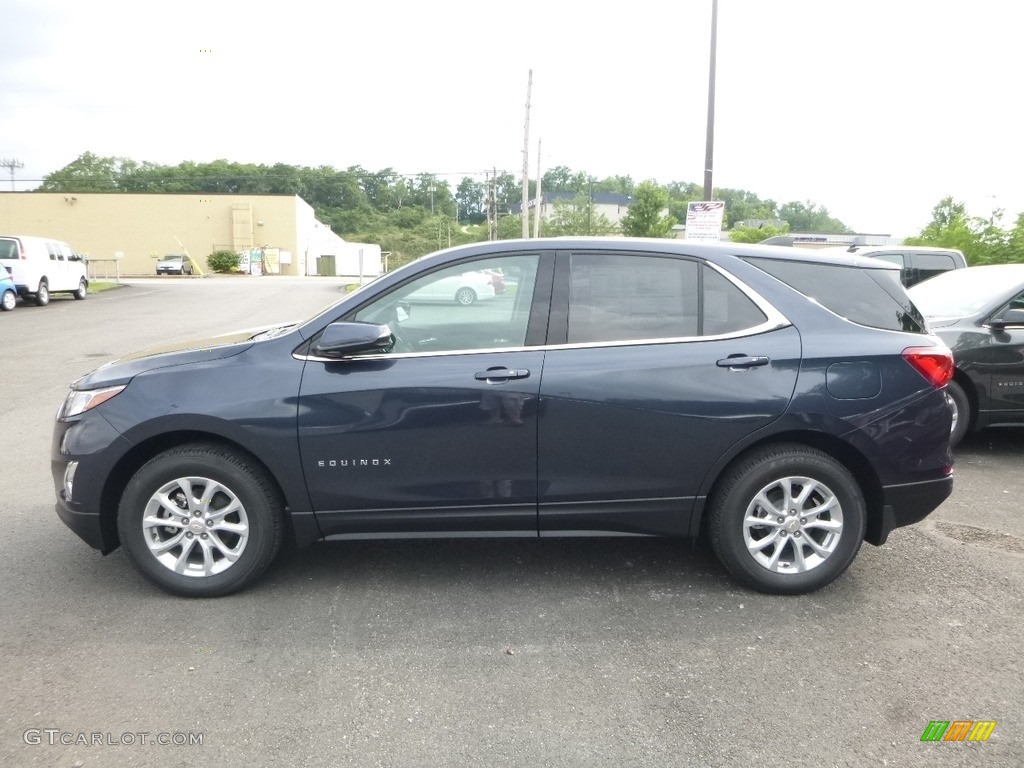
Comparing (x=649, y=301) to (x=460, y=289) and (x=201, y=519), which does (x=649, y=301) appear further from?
(x=201, y=519)

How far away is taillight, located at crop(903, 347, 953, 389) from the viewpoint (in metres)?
4.13

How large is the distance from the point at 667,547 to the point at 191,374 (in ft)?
9.25

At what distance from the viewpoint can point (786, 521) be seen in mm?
4129

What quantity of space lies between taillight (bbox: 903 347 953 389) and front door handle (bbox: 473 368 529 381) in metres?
1.94

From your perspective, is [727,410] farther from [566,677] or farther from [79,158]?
[79,158]

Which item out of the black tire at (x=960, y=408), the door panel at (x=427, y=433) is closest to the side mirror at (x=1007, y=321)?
the black tire at (x=960, y=408)

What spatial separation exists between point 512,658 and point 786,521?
1577 millimetres

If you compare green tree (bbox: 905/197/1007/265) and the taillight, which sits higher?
green tree (bbox: 905/197/1007/265)

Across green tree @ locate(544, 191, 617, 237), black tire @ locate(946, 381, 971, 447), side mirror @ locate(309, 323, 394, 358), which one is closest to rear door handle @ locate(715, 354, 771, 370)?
side mirror @ locate(309, 323, 394, 358)

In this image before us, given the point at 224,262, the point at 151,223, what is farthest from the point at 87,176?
the point at 224,262

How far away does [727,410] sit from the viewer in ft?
13.1

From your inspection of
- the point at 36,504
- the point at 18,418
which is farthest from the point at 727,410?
the point at 18,418

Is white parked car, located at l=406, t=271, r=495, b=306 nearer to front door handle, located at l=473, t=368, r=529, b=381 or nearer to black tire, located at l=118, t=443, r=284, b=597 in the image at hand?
front door handle, located at l=473, t=368, r=529, b=381

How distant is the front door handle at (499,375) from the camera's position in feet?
13.1
